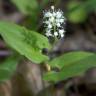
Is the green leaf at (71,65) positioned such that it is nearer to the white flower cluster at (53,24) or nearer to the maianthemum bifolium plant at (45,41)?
the maianthemum bifolium plant at (45,41)

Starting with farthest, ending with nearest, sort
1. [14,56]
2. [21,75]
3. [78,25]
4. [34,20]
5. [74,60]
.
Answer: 1. [78,25]
2. [34,20]
3. [21,75]
4. [14,56]
5. [74,60]

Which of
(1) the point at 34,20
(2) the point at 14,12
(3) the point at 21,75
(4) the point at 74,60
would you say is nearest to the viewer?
(4) the point at 74,60

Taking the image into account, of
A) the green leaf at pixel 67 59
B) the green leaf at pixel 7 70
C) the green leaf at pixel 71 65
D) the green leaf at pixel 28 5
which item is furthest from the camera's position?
the green leaf at pixel 28 5

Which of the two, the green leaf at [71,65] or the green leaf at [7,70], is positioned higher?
the green leaf at [7,70]

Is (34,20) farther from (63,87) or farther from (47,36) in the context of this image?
(47,36)

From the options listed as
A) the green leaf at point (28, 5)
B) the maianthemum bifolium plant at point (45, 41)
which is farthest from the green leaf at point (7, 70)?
the green leaf at point (28, 5)

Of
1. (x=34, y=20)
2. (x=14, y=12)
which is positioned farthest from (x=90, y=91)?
(x=14, y=12)

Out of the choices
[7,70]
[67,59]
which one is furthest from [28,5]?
[67,59]

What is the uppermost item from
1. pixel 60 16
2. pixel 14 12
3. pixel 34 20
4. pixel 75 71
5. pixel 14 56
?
pixel 14 12
